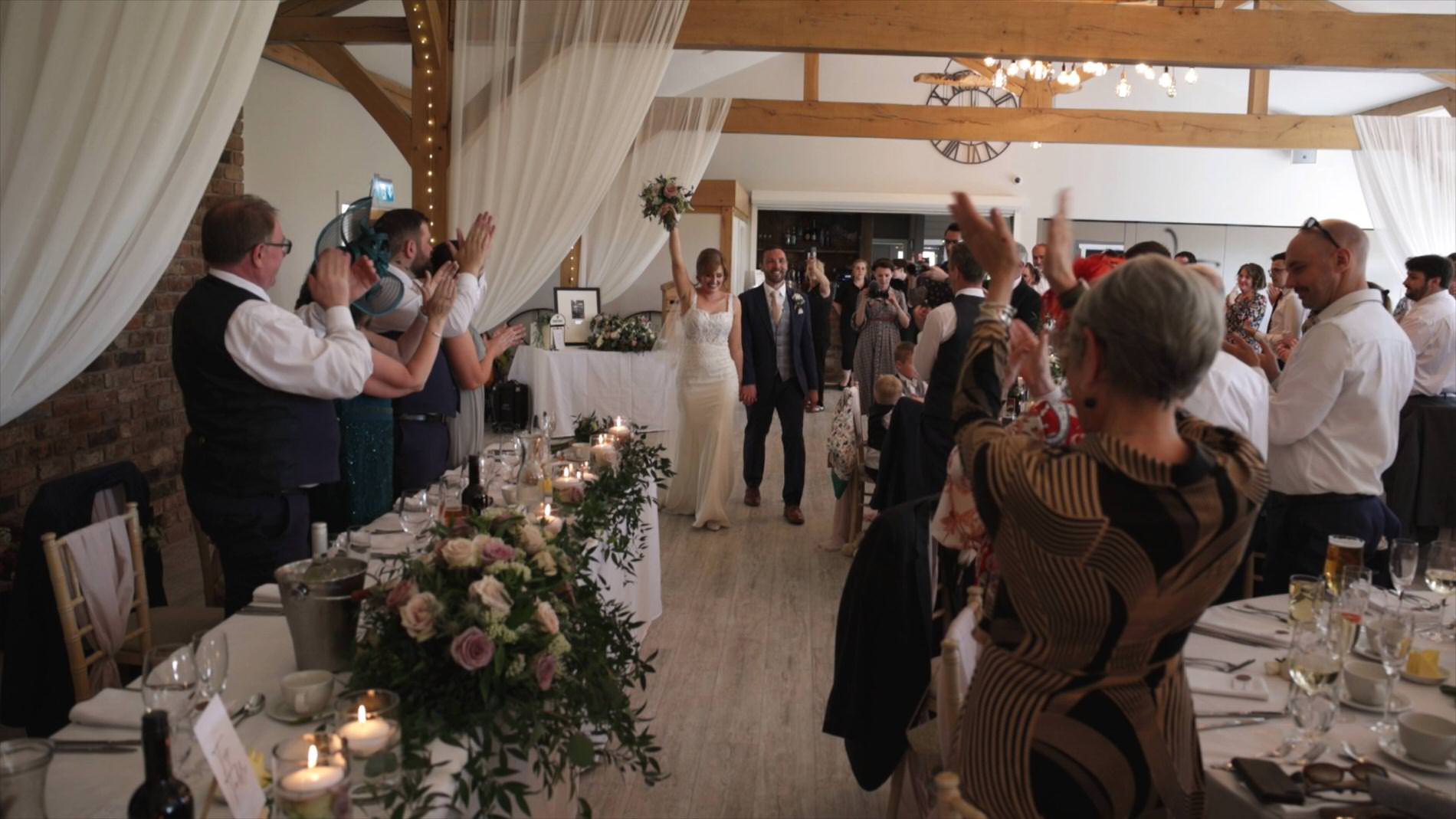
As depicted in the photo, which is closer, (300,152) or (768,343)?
(768,343)

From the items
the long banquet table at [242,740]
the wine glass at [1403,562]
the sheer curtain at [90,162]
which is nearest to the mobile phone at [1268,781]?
the wine glass at [1403,562]

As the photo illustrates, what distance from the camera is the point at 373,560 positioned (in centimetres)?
234

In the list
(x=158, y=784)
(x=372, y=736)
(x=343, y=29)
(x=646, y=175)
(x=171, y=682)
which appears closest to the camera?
(x=158, y=784)

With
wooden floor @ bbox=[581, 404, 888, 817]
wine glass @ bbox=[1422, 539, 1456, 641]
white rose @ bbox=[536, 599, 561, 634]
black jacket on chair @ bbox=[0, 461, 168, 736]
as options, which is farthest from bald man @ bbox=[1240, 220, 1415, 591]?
black jacket on chair @ bbox=[0, 461, 168, 736]

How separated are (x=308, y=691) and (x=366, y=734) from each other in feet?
1.18

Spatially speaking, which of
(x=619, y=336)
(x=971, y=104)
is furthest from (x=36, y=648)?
(x=971, y=104)

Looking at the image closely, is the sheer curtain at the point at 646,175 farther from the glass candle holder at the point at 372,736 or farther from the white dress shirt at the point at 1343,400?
the glass candle holder at the point at 372,736

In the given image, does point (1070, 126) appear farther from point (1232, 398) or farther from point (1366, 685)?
point (1366, 685)

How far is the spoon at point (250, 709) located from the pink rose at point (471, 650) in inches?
14.7

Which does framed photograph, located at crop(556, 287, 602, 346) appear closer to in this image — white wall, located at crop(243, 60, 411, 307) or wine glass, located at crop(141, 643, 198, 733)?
white wall, located at crop(243, 60, 411, 307)

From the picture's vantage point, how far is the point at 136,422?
5.16 meters

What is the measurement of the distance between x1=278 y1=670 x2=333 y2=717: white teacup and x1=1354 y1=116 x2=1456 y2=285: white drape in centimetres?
850

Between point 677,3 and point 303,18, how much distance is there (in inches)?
89.9

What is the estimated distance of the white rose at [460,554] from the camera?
67.3 inches
